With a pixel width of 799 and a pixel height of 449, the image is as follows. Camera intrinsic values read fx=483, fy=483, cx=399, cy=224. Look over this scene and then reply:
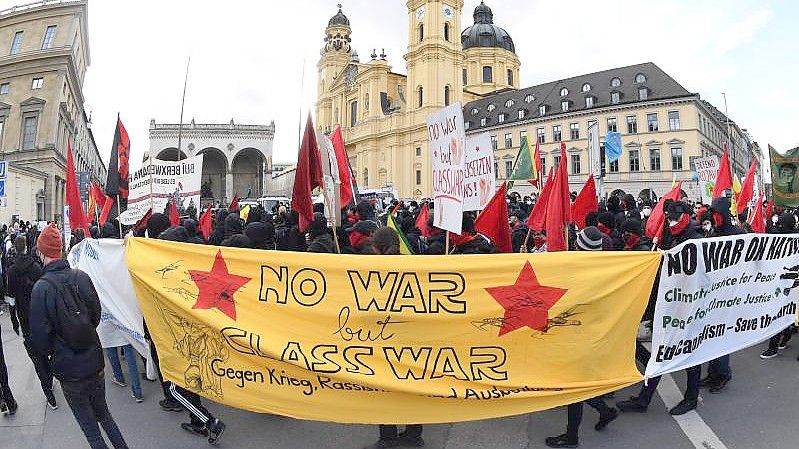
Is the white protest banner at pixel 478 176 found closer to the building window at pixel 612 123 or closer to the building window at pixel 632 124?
the building window at pixel 632 124

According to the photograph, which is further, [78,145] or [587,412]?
[78,145]

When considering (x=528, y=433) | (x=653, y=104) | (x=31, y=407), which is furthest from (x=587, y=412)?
(x=653, y=104)

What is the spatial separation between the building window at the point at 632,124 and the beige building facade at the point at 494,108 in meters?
0.10

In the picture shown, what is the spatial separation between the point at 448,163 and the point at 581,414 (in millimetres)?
2726

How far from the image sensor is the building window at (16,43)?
3781 cm

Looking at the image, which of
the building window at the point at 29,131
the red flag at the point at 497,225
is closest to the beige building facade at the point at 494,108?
the building window at the point at 29,131

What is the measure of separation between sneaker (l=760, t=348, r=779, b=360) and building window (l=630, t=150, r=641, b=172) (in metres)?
51.1

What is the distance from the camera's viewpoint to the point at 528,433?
14.6 feet

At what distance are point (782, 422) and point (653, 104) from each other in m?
53.9

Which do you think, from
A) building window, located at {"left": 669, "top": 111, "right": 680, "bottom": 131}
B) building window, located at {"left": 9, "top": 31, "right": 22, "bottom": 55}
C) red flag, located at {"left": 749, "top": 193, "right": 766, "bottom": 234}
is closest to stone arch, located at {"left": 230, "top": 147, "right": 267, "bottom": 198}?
building window, located at {"left": 9, "top": 31, "right": 22, "bottom": 55}

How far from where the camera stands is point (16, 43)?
38.1m

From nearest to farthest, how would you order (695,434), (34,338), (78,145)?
(34,338) → (695,434) → (78,145)

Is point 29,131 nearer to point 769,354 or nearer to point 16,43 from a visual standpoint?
point 16,43

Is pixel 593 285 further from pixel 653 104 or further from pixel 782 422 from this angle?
pixel 653 104
